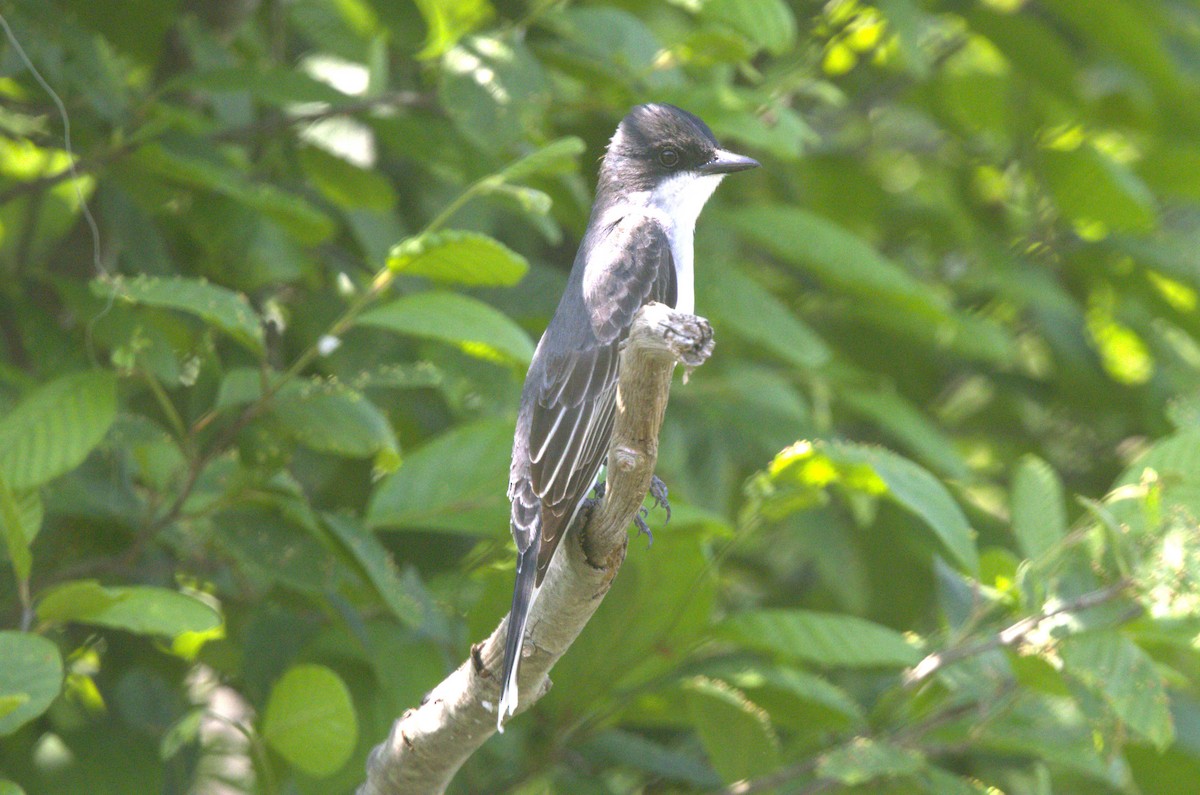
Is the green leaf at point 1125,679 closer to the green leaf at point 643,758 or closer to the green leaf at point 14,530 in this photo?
the green leaf at point 643,758

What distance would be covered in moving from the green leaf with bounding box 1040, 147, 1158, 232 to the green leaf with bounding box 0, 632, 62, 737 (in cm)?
322

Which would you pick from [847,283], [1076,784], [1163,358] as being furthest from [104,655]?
[1163,358]

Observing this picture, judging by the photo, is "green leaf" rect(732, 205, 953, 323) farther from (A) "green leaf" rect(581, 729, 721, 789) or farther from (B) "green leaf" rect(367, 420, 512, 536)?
(A) "green leaf" rect(581, 729, 721, 789)

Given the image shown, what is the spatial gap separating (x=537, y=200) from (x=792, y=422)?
4.83 ft

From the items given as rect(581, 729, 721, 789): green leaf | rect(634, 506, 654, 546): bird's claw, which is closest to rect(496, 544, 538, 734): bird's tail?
rect(634, 506, 654, 546): bird's claw

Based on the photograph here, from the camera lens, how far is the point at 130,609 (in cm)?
246

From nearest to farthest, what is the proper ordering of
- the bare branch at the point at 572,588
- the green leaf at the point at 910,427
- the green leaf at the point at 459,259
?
the bare branch at the point at 572,588, the green leaf at the point at 459,259, the green leaf at the point at 910,427

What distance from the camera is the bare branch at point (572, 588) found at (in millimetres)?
2027

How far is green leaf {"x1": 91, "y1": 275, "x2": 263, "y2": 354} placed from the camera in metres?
2.55

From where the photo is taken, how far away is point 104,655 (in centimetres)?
345

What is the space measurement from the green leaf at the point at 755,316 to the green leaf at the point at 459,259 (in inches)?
38.0

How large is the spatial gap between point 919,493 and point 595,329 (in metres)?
0.75

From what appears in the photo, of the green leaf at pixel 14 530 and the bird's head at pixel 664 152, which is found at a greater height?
the bird's head at pixel 664 152

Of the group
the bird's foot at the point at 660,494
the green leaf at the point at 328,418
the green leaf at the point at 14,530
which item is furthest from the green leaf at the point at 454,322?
the green leaf at the point at 14,530
